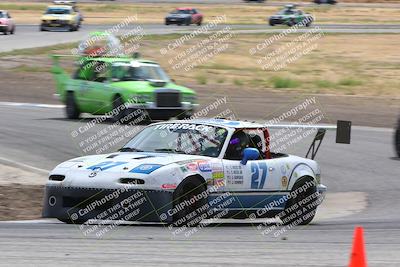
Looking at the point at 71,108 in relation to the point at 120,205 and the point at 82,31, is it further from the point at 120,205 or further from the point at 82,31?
the point at 82,31

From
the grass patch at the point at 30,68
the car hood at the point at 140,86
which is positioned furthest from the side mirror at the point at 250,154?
the grass patch at the point at 30,68

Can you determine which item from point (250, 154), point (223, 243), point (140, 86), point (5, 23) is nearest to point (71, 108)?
point (140, 86)

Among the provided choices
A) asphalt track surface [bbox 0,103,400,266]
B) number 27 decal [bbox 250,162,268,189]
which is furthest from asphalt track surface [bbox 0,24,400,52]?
number 27 decal [bbox 250,162,268,189]

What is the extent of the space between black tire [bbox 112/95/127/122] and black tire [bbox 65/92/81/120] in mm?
1328

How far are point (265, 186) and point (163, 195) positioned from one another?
1670 millimetres

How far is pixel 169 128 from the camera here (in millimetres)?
12508

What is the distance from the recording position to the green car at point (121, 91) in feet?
78.7

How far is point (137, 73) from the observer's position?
2505cm

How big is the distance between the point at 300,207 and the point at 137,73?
1278 cm

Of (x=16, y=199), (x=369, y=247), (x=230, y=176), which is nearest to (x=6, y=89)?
(x=16, y=199)

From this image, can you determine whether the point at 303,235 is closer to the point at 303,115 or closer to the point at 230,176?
the point at 230,176

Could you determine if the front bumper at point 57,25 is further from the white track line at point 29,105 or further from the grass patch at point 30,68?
the white track line at point 29,105

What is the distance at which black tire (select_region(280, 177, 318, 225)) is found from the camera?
→ 498 inches

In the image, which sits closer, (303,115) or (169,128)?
(169,128)
